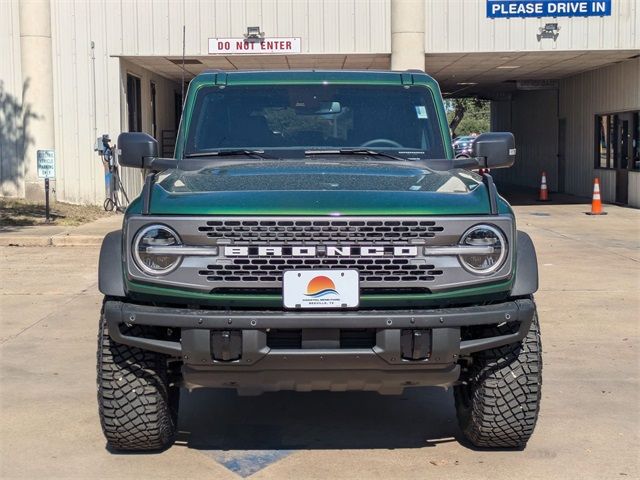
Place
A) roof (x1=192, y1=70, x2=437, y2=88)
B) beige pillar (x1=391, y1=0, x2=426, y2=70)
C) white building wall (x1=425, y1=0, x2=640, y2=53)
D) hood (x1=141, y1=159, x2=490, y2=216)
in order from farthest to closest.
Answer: white building wall (x1=425, y1=0, x2=640, y2=53) < beige pillar (x1=391, y1=0, x2=426, y2=70) < roof (x1=192, y1=70, x2=437, y2=88) < hood (x1=141, y1=159, x2=490, y2=216)

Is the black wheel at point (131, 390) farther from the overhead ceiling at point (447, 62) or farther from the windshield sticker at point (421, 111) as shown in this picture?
the overhead ceiling at point (447, 62)

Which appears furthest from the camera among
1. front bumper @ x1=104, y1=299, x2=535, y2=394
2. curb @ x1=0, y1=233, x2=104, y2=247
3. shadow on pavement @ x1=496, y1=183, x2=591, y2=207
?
shadow on pavement @ x1=496, y1=183, x2=591, y2=207

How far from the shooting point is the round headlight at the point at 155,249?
420 centimetres

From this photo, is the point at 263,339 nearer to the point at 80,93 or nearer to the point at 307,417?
the point at 307,417

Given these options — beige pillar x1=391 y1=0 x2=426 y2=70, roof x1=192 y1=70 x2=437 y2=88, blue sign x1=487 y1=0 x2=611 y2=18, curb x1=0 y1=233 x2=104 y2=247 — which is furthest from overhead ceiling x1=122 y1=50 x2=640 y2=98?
roof x1=192 y1=70 x2=437 y2=88

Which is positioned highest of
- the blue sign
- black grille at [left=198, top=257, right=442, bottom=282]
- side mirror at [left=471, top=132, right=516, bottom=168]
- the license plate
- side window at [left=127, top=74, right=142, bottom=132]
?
the blue sign

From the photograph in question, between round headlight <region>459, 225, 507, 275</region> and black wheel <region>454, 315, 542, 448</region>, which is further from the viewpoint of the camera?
black wheel <region>454, 315, 542, 448</region>

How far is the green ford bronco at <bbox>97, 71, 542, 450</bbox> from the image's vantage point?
411cm

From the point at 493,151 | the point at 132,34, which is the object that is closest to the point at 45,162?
the point at 132,34

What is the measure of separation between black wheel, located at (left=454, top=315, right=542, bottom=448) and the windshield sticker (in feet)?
5.17

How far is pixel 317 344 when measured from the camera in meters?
4.12

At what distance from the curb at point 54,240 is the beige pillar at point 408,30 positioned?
841 cm

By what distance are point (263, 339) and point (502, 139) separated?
2142mm

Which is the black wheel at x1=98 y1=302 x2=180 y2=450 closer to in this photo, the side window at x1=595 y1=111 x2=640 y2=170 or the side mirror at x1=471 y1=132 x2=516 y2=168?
the side mirror at x1=471 y1=132 x2=516 y2=168
